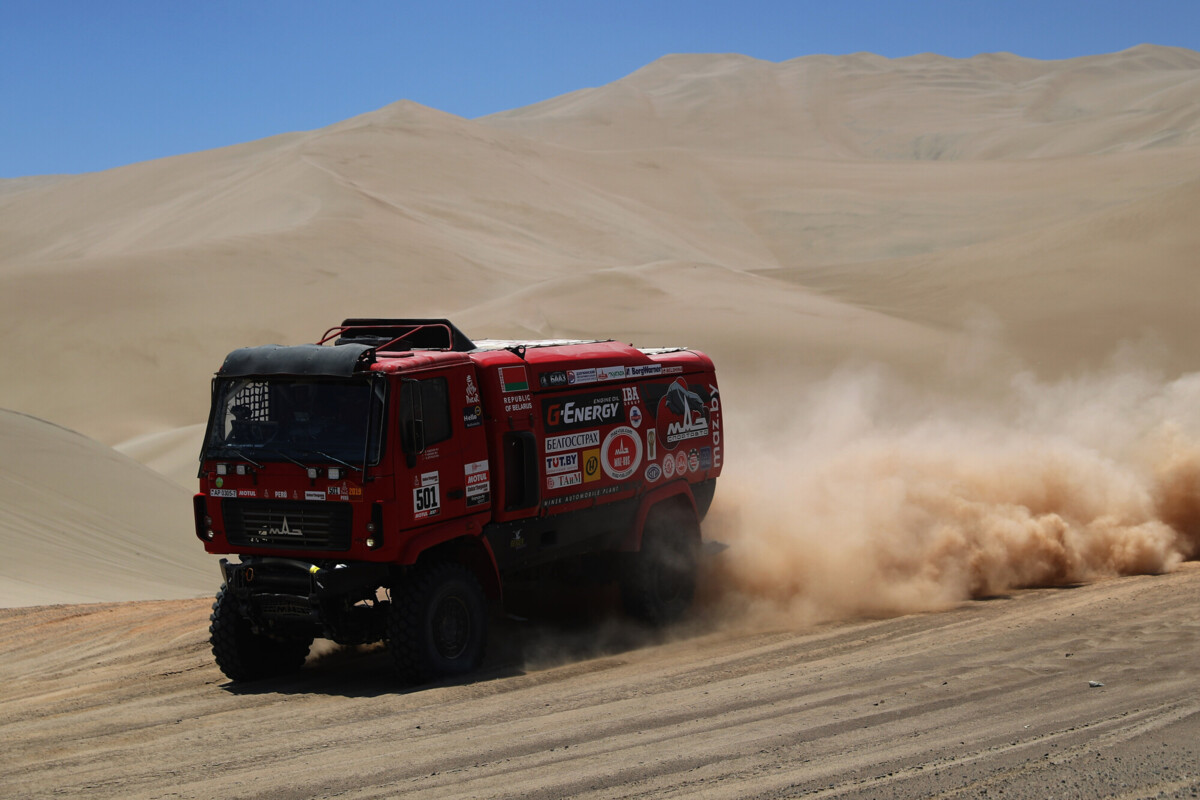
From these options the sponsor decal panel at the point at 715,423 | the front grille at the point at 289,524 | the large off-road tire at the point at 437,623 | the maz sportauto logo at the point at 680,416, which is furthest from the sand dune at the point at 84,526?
the sponsor decal panel at the point at 715,423

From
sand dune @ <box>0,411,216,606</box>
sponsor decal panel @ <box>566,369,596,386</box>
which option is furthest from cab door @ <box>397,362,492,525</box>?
sand dune @ <box>0,411,216,606</box>

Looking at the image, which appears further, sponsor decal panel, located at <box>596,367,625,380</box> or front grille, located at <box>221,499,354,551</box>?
sponsor decal panel, located at <box>596,367,625,380</box>

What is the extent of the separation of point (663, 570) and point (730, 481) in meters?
3.13

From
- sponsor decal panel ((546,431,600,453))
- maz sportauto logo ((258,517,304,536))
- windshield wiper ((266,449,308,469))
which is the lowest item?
maz sportauto logo ((258,517,304,536))

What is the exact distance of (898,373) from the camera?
34969 mm

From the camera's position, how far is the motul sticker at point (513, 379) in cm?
1042

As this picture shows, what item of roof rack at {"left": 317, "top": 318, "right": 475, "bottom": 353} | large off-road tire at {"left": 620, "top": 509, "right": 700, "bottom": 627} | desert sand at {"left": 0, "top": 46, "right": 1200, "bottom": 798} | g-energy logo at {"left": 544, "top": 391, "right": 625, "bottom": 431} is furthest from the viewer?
large off-road tire at {"left": 620, "top": 509, "right": 700, "bottom": 627}

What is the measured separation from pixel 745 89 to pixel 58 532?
155783 millimetres

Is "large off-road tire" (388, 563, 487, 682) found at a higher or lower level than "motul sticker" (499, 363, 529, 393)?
lower

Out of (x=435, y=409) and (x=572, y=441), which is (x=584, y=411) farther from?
(x=435, y=409)

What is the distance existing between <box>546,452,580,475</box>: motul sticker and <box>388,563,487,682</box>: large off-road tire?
4.21 feet

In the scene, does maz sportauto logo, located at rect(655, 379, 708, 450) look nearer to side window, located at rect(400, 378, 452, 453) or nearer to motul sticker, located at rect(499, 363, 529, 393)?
motul sticker, located at rect(499, 363, 529, 393)

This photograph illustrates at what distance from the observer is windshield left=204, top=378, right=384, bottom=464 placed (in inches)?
Result: 364

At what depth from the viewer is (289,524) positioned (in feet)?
31.0
